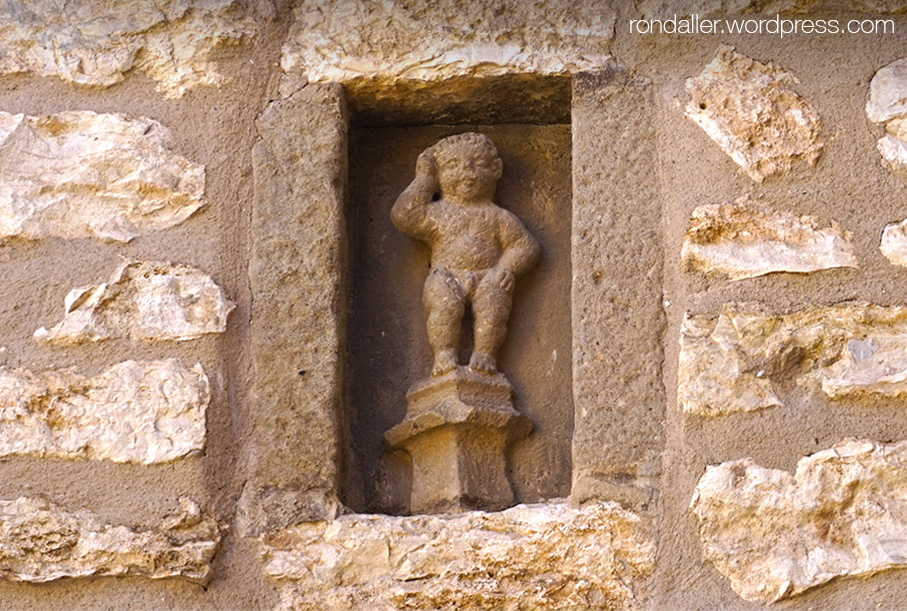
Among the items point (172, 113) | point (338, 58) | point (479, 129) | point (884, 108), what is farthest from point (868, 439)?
point (172, 113)

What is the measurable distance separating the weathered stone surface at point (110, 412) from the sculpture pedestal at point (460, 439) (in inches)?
16.4

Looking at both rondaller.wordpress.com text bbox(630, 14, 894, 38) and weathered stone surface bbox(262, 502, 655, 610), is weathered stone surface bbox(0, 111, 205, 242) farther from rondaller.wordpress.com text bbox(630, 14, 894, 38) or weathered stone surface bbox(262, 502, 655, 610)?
rondaller.wordpress.com text bbox(630, 14, 894, 38)

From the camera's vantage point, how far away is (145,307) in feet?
8.82

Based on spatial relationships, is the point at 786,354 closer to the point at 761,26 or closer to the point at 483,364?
the point at 483,364

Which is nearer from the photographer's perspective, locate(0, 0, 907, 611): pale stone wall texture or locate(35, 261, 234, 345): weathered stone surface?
locate(0, 0, 907, 611): pale stone wall texture

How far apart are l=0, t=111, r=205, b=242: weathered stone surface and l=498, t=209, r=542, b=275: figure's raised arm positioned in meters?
0.62

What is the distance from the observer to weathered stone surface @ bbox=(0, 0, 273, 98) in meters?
2.91

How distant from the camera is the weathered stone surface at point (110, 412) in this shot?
258cm

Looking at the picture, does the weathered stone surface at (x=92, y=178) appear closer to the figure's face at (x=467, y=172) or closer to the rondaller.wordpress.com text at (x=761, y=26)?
the figure's face at (x=467, y=172)

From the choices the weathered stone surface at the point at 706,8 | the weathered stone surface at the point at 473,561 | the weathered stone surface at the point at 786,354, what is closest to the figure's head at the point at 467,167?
the weathered stone surface at the point at 706,8

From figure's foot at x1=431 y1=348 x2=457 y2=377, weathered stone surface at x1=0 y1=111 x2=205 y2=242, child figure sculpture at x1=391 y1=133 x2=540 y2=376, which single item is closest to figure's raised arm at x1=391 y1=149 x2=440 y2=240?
child figure sculpture at x1=391 y1=133 x2=540 y2=376

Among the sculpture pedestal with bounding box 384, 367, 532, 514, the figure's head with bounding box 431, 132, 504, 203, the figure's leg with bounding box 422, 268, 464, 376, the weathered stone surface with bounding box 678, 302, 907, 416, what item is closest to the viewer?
the weathered stone surface with bounding box 678, 302, 907, 416

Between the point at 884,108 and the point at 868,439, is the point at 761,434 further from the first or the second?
the point at 884,108

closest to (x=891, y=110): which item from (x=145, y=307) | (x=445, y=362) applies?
(x=445, y=362)
